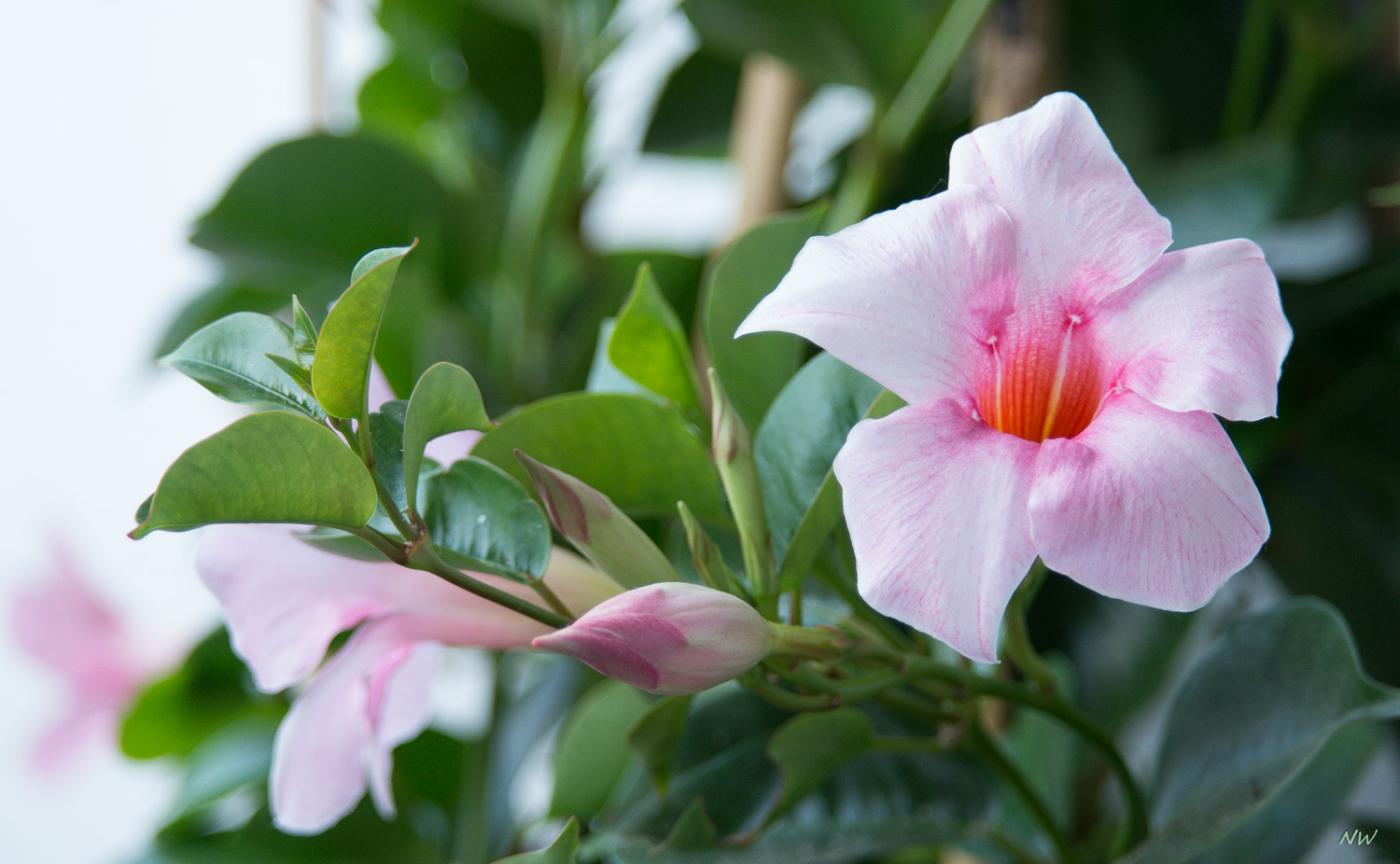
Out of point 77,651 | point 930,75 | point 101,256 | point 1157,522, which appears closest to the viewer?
point 1157,522

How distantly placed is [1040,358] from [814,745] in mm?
129

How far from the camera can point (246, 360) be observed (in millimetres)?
205

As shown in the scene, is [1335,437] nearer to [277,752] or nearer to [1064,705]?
[1064,705]

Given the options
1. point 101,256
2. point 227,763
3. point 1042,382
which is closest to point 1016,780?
point 1042,382

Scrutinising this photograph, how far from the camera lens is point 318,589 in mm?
261

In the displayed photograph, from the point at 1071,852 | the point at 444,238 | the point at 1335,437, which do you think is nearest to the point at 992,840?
the point at 1071,852

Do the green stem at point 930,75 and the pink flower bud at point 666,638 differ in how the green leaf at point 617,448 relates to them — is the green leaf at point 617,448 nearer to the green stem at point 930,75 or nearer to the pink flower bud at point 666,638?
the pink flower bud at point 666,638

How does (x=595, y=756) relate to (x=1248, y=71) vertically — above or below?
below

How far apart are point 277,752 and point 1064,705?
24cm

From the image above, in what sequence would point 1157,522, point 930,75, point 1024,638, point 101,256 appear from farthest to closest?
point 101,256 < point 930,75 < point 1024,638 < point 1157,522

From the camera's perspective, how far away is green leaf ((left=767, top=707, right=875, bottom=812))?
0.26 meters

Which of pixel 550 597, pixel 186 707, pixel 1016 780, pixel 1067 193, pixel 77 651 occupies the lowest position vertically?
pixel 77 651

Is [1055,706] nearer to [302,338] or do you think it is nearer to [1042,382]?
[1042,382]

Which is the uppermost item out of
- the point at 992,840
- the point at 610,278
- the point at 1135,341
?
the point at 1135,341
